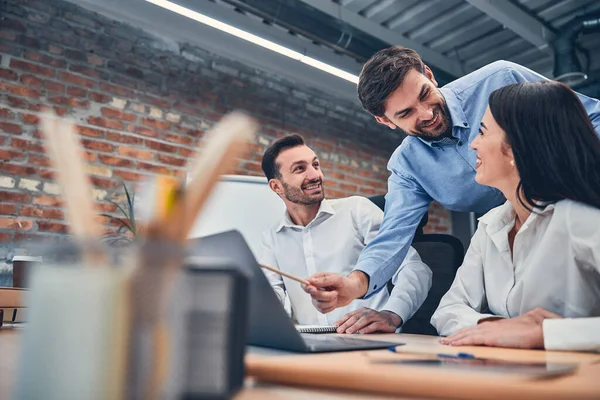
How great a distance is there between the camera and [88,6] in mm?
3498

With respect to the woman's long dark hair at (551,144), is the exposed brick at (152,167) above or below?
above

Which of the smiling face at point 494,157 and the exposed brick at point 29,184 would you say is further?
the exposed brick at point 29,184

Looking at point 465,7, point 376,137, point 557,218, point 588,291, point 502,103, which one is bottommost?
point 588,291

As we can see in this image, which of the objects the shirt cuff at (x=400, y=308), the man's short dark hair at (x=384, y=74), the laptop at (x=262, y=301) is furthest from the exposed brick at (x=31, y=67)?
the laptop at (x=262, y=301)

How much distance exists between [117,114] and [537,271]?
10.4 ft

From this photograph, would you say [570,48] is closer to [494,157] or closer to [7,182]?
[494,157]

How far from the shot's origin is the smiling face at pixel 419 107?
Answer: 1755 millimetres

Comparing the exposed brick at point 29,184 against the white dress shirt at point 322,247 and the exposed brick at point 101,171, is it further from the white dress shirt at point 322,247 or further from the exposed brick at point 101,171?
the white dress shirt at point 322,247

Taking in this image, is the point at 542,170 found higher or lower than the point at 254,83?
lower

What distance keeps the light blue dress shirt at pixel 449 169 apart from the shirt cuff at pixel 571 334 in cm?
85

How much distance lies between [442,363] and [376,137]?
5.07 metres

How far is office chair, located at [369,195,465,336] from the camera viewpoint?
65.1 inches

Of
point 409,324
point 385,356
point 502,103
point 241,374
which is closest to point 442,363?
point 385,356

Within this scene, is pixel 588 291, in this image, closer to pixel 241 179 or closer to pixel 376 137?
pixel 241 179
